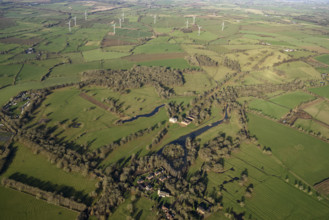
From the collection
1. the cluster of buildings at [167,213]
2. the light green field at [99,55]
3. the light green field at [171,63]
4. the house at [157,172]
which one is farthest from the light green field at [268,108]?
the light green field at [99,55]

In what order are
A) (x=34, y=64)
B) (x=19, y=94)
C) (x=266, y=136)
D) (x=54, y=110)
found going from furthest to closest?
1. (x=34, y=64)
2. (x=19, y=94)
3. (x=54, y=110)
4. (x=266, y=136)

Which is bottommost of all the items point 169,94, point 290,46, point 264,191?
point 264,191

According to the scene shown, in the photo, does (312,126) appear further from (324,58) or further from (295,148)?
(324,58)

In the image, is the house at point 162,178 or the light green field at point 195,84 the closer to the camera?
the house at point 162,178

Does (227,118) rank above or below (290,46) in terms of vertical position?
below

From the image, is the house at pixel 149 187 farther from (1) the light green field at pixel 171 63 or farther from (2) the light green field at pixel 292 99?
(1) the light green field at pixel 171 63

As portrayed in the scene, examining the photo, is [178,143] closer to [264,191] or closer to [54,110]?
A: [264,191]

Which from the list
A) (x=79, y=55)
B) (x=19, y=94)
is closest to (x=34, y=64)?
(x=79, y=55)

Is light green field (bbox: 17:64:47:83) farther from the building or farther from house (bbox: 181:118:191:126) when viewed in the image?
the building
